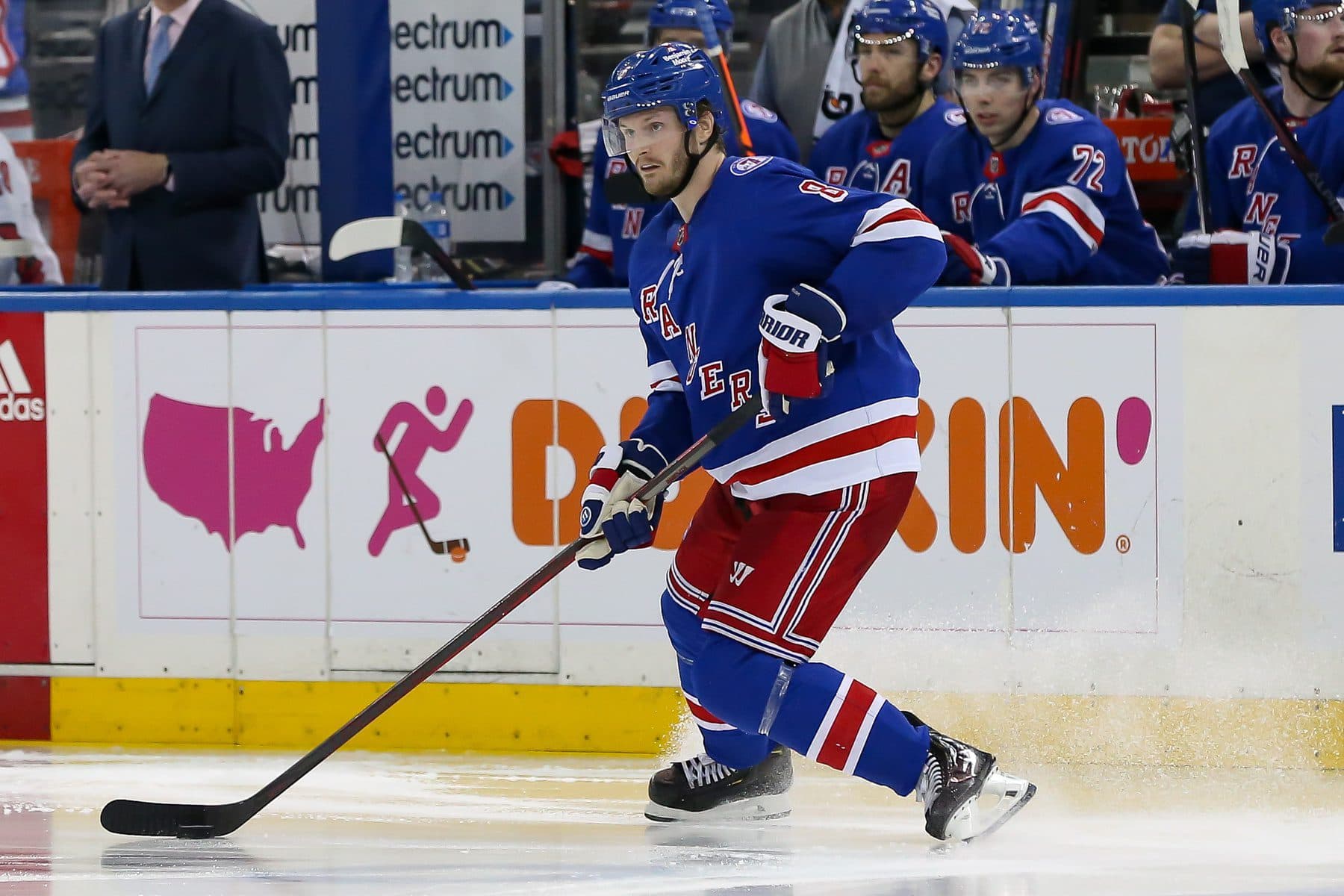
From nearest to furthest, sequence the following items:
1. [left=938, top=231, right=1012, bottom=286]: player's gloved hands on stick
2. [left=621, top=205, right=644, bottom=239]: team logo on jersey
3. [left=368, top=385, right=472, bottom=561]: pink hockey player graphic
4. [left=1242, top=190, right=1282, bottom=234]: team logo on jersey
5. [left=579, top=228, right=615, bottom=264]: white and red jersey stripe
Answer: [left=938, top=231, right=1012, bottom=286]: player's gloved hands on stick → [left=368, top=385, right=472, bottom=561]: pink hockey player graphic → [left=1242, top=190, right=1282, bottom=234]: team logo on jersey → [left=621, top=205, right=644, bottom=239]: team logo on jersey → [left=579, top=228, right=615, bottom=264]: white and red jersey stripe

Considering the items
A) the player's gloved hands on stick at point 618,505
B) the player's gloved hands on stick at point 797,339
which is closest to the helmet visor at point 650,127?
the player's gloved hands on stick at point 797,339

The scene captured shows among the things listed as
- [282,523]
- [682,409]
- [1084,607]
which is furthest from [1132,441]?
[282,523]

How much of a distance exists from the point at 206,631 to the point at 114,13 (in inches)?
119

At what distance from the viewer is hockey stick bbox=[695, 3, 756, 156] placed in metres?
4.20

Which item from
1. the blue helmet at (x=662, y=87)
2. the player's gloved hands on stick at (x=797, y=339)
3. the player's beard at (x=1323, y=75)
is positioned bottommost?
the player's gloved hands on stick at (x=797, y=339)

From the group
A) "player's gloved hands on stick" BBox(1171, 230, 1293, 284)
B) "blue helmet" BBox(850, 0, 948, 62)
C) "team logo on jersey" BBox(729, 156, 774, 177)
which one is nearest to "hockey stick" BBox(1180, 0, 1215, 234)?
"player's gloved hands on stick" BBox(1171, 230, 1293, 284)

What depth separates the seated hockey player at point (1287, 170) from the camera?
155 inches

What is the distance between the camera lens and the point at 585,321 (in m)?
3.86

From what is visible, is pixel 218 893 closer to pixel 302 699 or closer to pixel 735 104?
pixel 302 699

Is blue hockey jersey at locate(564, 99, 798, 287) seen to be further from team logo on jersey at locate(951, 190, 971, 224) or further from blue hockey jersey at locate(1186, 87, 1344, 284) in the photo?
blue hockey jersey at locate(1186, 87, 1344, 284)

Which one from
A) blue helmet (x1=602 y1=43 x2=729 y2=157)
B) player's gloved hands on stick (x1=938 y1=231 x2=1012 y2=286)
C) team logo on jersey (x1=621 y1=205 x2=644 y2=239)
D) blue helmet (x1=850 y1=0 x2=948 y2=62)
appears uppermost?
blue helmet (x1=850 y1=0 x2=948 y2=62)

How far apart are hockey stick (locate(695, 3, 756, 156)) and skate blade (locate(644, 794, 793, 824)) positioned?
4.97ft

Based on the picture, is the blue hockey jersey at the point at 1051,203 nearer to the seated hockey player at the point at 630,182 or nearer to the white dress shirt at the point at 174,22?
the seated hockey player at the point at 630,182

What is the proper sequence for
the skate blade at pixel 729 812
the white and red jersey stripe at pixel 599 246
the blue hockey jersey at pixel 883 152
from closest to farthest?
the skate blade at pixel 729 812, the blue hockey jersey at pixel 883 152, the white and red jersey stripe at pixel 599 246
